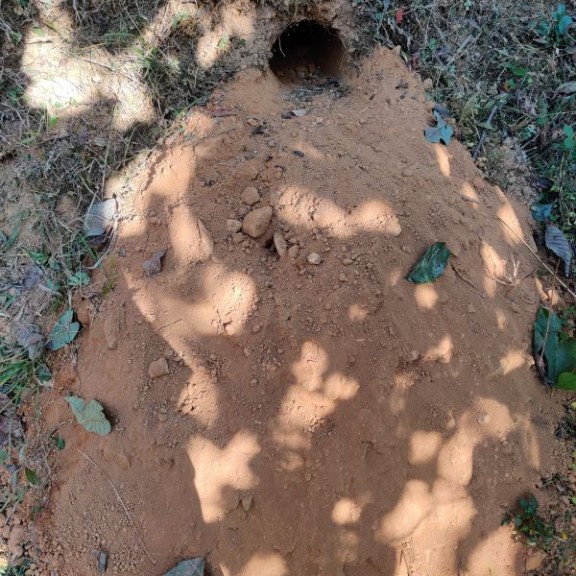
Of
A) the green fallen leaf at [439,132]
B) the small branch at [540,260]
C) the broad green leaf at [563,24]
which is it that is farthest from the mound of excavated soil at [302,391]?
the broad green leaf at [563,24]

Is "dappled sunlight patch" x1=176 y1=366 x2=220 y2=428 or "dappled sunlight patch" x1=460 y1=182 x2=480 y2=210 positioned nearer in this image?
"dappled sunlight patch" x1=176 y1=366 x2=220 y2=428

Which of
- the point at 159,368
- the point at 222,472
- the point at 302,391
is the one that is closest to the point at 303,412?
the point at 302,391

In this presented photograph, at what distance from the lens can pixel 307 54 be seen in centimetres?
316

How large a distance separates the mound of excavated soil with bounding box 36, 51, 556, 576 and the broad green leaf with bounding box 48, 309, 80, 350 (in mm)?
67

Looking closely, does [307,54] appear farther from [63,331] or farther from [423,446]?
[423,446]

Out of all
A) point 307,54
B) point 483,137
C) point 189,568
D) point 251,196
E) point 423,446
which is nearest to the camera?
point 189,568

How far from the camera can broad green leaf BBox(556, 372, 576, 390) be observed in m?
2.02

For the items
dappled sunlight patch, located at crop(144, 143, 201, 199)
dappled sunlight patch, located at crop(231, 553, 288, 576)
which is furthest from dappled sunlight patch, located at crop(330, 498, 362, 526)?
dappled sunlight patch, located at crop(144, 143, 201, 199)

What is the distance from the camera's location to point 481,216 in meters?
2.29

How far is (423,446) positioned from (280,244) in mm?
999

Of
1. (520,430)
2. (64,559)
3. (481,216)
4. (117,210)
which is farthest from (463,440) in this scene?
(117,210)

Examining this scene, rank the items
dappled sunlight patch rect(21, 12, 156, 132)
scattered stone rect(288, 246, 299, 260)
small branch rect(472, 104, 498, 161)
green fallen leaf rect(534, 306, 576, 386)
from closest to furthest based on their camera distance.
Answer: scattered stone rect(288, 246, 299, 260) → green fallen leaf rect(534, 306, 576, 386) → dappled sunlight patch rect(21, 12, 156, 132) → small branch rect(472, 104, 498, 161)

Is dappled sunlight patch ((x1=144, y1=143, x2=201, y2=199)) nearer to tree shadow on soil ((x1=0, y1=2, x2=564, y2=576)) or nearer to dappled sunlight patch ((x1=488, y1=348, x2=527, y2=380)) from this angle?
tree shadow on soil ((x1=0, y1=2, x2=564, y2=576))

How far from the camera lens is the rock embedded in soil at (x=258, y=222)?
2051 mm
